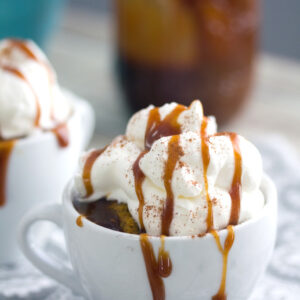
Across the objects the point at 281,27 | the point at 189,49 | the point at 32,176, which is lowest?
the point at 281,27

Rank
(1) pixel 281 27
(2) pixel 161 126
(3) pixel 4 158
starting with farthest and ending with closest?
(1) pixel 281 27
(3) pixel 4 158
(2) pixel 161 126

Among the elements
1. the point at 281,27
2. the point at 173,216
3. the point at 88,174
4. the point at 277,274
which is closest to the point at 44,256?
the point at 88,174

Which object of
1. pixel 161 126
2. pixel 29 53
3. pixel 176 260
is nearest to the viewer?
pixel 176 260

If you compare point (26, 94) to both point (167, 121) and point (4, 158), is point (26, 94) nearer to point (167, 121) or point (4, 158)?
point (4, 158)

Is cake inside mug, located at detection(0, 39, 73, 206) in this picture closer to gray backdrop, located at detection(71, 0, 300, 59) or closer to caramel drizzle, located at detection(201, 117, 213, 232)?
caramel drizzle, located at detection(201, 117, 213, 232)

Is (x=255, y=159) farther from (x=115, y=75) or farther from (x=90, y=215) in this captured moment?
(x=115, y=75)

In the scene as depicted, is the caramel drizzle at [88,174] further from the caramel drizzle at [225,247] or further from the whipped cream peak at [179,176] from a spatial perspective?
the caramel drizzle at [225,247]

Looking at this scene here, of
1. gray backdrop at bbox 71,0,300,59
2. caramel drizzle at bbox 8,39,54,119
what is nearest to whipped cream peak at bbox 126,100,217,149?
caramel drizzle at bbox 8,39,54,119
